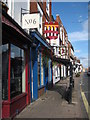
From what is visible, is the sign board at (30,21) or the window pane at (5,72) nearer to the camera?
the window pane at (5,72)

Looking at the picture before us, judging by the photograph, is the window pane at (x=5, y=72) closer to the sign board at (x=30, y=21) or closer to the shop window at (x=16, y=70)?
the shop window at (x=16, y=70)

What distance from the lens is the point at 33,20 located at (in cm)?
809

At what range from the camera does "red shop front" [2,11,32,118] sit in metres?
6.29

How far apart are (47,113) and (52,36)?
308 inches

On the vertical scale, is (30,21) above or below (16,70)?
above

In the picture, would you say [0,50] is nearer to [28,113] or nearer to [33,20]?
[33,20]

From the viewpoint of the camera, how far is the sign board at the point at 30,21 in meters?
8.02

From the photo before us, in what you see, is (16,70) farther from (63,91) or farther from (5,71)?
(63,91)

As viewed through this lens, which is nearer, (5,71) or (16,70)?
(5,71)

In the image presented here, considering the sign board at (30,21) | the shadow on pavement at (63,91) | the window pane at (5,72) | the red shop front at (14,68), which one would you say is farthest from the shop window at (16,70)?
the shadow on pavement at (63,91)

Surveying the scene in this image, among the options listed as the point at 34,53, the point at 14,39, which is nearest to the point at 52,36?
the point at 34,53

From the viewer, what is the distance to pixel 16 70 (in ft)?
26.0

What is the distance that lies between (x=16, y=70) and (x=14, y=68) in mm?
311

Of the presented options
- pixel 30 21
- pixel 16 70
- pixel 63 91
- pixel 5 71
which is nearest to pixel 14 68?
pixel 16 70
